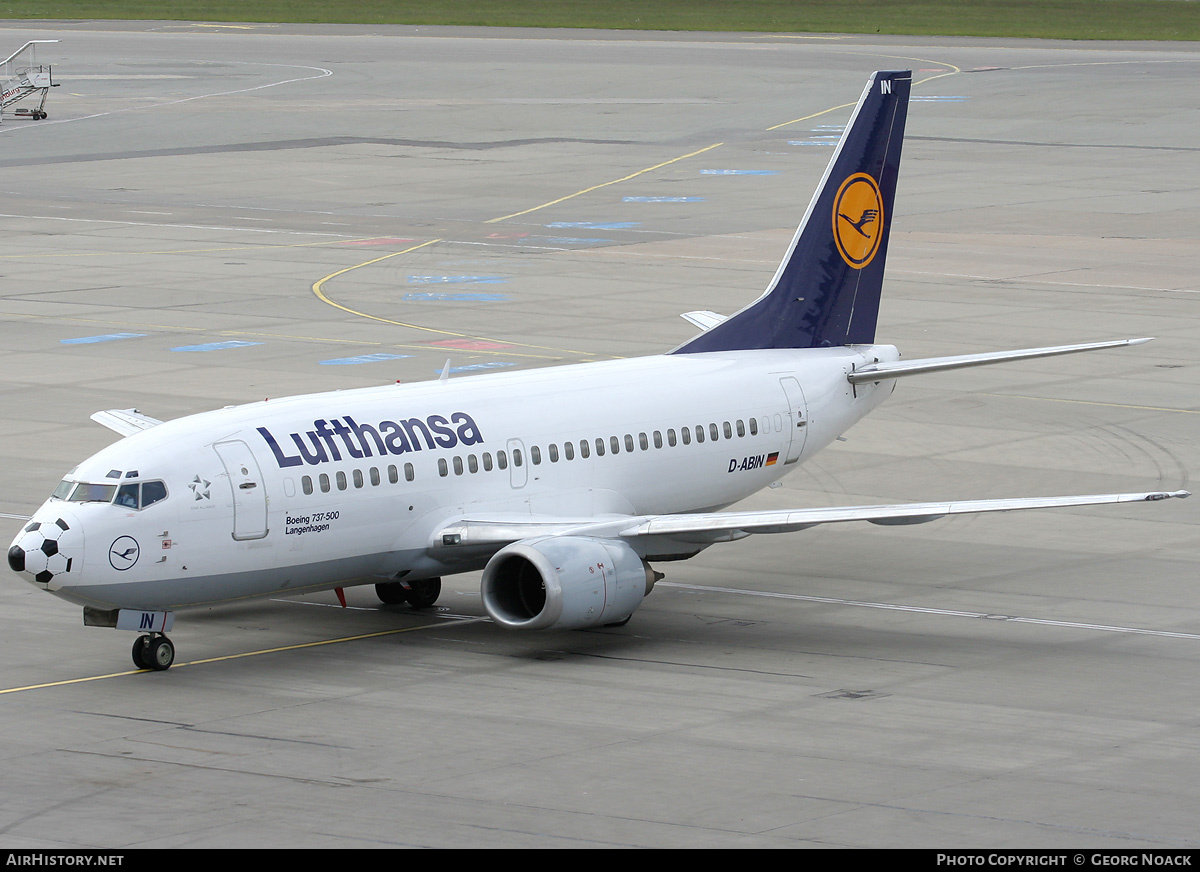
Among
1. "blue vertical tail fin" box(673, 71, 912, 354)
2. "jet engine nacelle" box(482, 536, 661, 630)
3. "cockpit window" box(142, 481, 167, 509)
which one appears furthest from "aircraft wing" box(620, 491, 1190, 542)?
"cockpit window" box(142, 481, 167, 509)

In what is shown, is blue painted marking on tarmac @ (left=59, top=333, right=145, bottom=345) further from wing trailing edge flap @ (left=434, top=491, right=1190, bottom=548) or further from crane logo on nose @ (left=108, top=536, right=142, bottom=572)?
crane logo on nose @ (left=108, top=536, right=142, bottom=572)

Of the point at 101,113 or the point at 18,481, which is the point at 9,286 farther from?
the point at 101,113

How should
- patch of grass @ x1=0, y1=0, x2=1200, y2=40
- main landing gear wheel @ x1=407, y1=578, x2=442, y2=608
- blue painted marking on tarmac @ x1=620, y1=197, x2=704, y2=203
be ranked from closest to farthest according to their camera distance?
main landing gear wheel @ x1=407, y1=578, x2=442, y2=608
blue painted marking on tarmac @ x1=620, y1=197, x2=704, y2=203
patch of grass @ x1=0, y1=0, x2=1200, y2=40

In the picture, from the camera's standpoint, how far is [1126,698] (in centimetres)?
2558

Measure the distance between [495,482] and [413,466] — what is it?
1560 millimetres

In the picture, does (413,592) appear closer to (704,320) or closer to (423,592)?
(423,592)

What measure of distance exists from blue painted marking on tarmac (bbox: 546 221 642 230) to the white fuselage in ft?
138

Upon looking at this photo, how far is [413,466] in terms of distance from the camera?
94.4 ft

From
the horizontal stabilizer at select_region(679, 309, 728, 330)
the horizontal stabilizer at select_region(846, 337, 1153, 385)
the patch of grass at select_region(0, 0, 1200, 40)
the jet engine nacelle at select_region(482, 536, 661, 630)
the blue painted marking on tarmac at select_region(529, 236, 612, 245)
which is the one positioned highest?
the patch of grass at select_region(0, 0, 1200, 40)

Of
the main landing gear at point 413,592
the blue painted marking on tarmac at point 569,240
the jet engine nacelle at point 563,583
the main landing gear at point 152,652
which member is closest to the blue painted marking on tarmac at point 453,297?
the blue painted marking on tarmac at point 569,240

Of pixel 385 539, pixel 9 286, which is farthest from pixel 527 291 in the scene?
pixel 385 539

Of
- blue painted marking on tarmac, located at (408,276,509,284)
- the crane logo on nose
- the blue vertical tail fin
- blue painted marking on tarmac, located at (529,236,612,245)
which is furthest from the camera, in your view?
blue painted marking on tarmac, located at (529,236,612,245)

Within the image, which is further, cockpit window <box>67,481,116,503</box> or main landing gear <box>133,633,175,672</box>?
main landing gear <box>133,633,175,672</box>

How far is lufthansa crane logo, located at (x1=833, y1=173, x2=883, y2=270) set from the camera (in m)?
35.7
